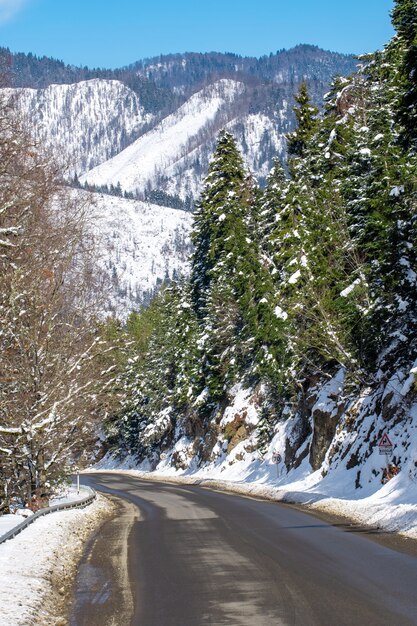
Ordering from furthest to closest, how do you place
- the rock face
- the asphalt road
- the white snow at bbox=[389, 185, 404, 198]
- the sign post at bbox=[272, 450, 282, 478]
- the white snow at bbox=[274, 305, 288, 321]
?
the sign post at bbox=[272, 450, 282, 478] < the white snow at bbox=[274, 305, 288, 321] < the rock face < the white snow at bbox=[389, 185, 404, 198] < the asphalt road

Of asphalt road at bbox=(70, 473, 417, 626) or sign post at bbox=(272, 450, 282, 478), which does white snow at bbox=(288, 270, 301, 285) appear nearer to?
sign post at bbox=(272, 450, 282, 478)

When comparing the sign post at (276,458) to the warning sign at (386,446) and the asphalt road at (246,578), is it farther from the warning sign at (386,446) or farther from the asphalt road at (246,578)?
the asphalt road at (246,578)

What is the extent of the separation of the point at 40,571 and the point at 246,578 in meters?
3.17

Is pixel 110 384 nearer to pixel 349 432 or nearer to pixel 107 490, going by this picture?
pixel 349 432

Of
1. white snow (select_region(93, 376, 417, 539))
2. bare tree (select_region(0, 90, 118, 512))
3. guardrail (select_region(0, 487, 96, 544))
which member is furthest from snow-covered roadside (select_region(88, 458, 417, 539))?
bare tree (select_region(0, 90, 118, 512))

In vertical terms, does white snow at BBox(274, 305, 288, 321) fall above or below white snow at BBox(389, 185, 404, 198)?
below

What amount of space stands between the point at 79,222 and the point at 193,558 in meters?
10.3

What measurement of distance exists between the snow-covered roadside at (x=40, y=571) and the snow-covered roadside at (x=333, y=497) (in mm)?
7415

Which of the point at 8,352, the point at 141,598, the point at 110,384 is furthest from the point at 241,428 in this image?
the point at 141,598

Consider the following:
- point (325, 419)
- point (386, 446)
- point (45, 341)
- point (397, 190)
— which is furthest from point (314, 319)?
point (45, 341)

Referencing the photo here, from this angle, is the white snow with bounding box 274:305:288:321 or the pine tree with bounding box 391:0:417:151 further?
the white snow with bounding box 274:305:288:321

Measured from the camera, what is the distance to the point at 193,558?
43.7 feet

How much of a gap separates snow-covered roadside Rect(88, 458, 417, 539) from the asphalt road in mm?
1196

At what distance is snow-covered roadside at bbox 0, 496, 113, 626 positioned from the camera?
8727 mm
